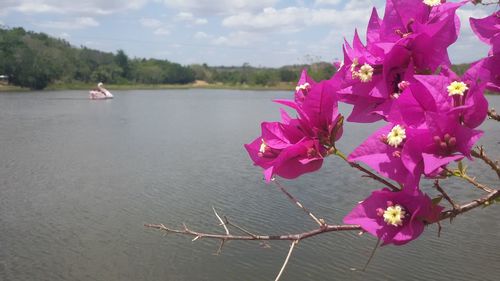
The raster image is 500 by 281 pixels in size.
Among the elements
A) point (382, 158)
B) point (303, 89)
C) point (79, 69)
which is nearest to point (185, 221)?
point (303, 89)

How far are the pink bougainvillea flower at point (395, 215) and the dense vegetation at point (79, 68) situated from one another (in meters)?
31.0

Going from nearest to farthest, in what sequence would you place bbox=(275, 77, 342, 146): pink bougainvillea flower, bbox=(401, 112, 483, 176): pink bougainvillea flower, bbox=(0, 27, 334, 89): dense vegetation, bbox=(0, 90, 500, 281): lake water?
bbox=(401, 112, 483, 176): pink bougainvillea flower, bbox=(275, 77, 342, 146): pink bougainvillea flower, bbox=(0, 90, 500, 281): lake water, bbox=(0, 27, 334, 89): dense vegetation

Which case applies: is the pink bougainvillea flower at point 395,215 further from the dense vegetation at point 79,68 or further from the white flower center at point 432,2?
the dense vegetation at point 79,68

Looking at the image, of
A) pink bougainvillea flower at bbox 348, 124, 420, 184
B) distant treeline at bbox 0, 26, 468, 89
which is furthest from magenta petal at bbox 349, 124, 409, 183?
distant treeline at bbox 0, 26, 468, 89

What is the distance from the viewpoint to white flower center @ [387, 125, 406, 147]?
1.66ft

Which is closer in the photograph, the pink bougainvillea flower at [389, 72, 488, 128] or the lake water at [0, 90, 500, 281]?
the pink bougainvillea flower at [389, 72, 488, 128]

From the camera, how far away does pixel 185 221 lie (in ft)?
22.7

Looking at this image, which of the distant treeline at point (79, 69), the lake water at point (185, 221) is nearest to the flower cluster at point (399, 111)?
the lake water at point (185, 221)

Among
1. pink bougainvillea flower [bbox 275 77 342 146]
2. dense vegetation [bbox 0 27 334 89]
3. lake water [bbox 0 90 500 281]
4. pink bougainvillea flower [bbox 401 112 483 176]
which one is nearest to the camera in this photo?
pink bougainvillea flower [bbox 401 112 483 176]

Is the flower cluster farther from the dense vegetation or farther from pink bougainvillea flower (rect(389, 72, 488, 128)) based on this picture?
the dense vegetation

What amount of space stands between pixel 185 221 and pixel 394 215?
21.5 feet

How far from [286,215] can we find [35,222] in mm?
3442

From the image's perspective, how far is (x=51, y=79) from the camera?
58406 mm

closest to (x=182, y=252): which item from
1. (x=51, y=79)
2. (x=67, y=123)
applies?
(x=67, y=123)
